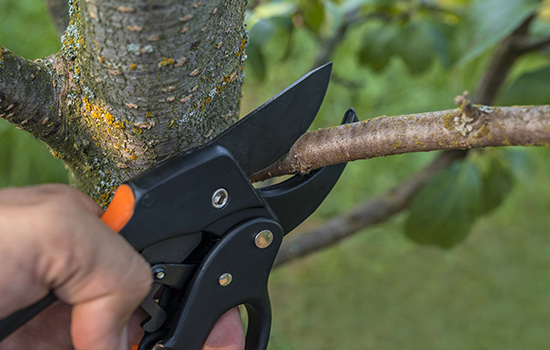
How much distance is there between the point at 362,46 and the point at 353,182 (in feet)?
3.21

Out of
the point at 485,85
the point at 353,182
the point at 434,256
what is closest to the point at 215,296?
the point at 485,85

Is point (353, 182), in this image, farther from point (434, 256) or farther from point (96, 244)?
point (96, 244)

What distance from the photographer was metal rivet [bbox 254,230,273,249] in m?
0.46

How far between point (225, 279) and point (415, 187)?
0.65 metres

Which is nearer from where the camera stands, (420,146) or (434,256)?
(420,146)

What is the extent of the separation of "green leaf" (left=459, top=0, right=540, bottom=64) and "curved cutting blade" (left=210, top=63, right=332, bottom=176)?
286 mm

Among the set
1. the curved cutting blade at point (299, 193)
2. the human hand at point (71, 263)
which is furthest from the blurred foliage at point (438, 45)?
the human hand at point (71, 263)

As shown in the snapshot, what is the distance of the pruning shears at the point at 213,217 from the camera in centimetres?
40

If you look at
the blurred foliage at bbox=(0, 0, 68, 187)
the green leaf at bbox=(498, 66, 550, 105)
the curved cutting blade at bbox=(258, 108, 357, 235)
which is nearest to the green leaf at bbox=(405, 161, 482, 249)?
the green leaf at bbox=(498, 66, 550, 105)

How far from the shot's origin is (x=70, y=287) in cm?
35

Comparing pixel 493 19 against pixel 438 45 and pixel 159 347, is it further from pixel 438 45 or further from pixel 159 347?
pixel 159 347

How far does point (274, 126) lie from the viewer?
1.49 ft

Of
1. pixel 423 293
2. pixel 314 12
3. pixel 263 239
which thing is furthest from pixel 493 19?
→ pixel 423 293

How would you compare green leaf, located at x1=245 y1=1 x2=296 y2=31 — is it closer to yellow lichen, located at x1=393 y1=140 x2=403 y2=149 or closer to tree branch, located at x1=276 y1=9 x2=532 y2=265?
tree branch, located at x1=276 y1=9 x2=532 y2=265
